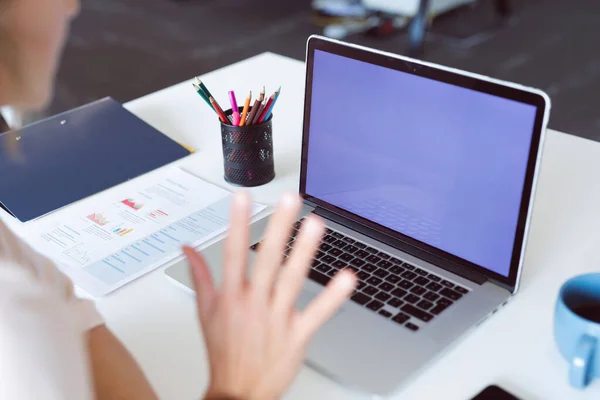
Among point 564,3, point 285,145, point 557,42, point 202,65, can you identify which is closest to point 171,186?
point 285,145

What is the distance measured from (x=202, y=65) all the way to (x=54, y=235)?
101 inches

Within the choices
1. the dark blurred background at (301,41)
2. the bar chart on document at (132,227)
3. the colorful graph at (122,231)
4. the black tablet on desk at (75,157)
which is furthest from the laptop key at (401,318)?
the dark blurred background at (301,41)

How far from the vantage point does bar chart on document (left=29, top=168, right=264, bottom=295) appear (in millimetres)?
858

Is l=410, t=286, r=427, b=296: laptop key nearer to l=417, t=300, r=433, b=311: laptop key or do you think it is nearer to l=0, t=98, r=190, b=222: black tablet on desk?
l=417, t=300, r=433, b=311: laptop key

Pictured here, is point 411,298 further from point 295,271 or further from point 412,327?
point 295,271

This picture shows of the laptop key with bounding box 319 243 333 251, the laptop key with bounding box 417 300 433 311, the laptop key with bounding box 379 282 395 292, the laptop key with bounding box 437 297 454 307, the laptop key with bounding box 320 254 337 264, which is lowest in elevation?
the laptop key with bounding box 320 254 337 264

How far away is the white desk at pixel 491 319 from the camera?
0.66m

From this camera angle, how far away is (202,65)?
337 centimetres

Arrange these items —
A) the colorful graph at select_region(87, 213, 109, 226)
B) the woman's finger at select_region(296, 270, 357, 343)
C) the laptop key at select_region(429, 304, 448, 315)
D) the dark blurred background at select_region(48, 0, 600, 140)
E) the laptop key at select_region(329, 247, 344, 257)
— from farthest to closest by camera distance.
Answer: the dark blurred background at select_region(48, 0, 600, 140) → the colorful graph at select_region(87, 213, 109, 226) → the laptop key at select_region(329, 247, 344, 257) → the laptop key at select_region(429, 304, 448, 315) → the woman's finger at select_region(296, 270, 357, 343)

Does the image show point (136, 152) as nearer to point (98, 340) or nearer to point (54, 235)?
point (54, 235)

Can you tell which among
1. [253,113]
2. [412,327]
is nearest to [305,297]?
[412,327]

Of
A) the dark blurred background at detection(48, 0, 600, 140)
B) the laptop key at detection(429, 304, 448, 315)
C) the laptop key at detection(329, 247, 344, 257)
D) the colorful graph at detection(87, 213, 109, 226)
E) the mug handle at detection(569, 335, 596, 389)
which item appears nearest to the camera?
the mug handle at detection(569, 335, 596, 389)

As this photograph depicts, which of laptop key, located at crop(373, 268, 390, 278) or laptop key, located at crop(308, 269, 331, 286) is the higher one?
laptop key, located at crop(373, 268, 390, 278)

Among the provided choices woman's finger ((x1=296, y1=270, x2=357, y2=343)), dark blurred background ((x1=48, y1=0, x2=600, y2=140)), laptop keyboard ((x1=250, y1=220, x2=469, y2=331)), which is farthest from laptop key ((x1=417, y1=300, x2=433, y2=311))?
dark blurred background ((x1=48, y1=0, x2=600, y2=140))
